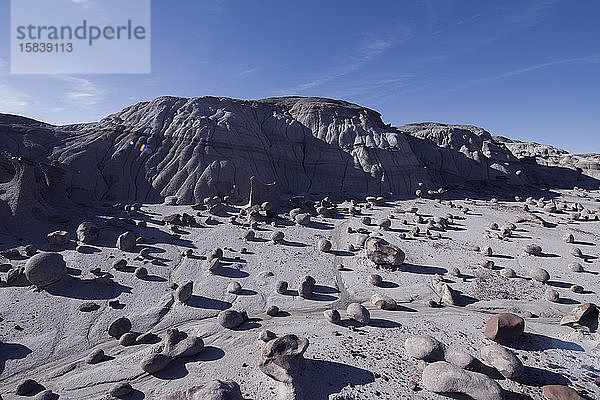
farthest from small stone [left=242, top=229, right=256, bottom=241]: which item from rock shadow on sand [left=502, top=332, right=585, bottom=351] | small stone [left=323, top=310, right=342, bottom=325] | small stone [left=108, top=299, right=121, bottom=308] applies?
rock shadow on sand [left=502, top=332, right=585, bottom=351]

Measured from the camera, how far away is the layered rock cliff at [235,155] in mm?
21281

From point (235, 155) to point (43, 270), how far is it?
696 inches

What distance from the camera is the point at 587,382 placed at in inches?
220

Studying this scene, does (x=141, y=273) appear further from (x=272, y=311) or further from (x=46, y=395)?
(x=272, y=311)

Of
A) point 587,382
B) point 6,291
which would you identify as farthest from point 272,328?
point 6,291

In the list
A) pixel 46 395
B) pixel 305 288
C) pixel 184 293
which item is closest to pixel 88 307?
pixel 184 293

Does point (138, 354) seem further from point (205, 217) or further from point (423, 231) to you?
point (423, 231)

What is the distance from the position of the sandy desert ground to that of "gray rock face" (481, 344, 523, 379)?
9 cm

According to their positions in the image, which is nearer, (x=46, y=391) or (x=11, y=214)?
(x=46, y=391)

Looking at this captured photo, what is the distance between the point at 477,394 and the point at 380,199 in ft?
66.2

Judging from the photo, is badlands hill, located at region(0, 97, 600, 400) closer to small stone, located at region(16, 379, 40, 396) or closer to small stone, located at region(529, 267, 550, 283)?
small stone, located at region(16, 379, 40, 396)

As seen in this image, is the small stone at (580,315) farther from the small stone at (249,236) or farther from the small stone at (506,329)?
the small stone at (249,236)

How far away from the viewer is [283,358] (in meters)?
5.51

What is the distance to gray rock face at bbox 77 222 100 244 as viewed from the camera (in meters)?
12.5
